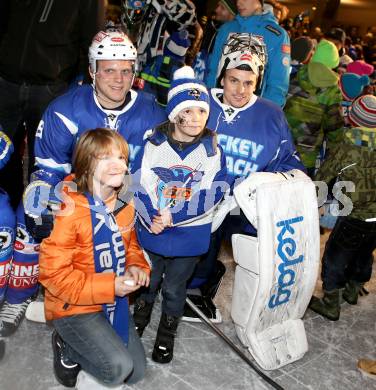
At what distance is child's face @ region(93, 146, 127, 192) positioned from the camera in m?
1.79

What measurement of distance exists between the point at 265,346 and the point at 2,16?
2257 mm

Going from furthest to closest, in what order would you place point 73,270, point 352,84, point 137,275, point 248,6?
1. point 352,84
2. point 248,6
3. point 137,275
4. point 73,270

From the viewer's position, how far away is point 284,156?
7.64 feet

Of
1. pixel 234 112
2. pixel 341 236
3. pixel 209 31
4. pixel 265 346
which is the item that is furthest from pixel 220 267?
pixel 209 31

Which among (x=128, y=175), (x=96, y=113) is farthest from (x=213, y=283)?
(x=96, y=113)

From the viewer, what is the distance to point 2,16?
2.47m

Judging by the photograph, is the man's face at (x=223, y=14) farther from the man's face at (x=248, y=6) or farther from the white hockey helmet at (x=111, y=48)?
the white hockey helmet at (x=111, y=48)

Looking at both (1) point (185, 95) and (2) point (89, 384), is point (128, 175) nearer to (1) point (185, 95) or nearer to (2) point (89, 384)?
(1) point (185, 95)

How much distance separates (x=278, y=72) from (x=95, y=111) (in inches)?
48.5

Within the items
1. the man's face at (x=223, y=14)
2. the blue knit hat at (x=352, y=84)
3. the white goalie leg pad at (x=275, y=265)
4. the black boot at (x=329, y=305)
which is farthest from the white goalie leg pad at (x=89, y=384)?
the blue knit hat at (x=352, y=84)

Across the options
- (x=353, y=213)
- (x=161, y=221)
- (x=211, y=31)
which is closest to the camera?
(x=161, y=221)

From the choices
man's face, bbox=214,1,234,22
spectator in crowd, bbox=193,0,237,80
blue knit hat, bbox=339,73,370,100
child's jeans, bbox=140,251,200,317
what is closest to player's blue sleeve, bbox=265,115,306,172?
child's jeans, bbox=140,251,200,317

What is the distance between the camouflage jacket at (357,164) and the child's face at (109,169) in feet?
4.36

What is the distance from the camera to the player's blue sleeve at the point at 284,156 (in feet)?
7.52
